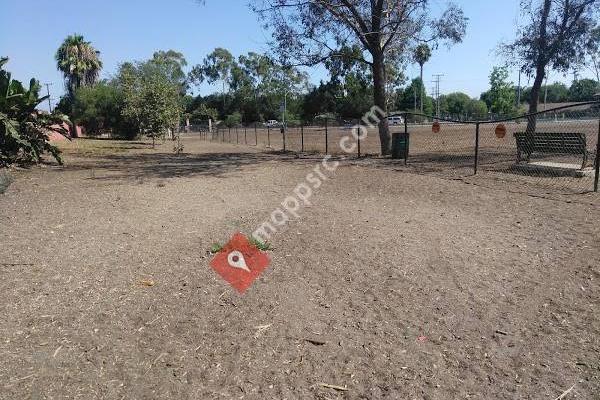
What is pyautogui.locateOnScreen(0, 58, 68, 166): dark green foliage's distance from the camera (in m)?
12.7

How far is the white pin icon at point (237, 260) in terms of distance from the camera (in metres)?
5.11

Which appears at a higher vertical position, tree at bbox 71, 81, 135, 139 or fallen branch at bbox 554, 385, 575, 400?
tree at bbox 71, 81, 135, 139

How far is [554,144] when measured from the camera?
11.6m

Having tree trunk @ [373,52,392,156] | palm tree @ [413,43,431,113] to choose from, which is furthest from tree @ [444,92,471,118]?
tree trunk @ [373,52,392,156]

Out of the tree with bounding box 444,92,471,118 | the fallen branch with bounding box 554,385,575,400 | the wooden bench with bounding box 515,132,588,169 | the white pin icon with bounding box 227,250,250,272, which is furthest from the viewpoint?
the tree with bounding box 444,92,471,118

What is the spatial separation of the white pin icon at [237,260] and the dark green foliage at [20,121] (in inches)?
376

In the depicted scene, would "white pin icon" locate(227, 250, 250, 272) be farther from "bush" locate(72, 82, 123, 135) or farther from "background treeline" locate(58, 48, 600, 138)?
"bush" locate(72, 82, 123, 135)

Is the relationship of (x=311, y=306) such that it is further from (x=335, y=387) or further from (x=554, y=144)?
(x=554, y=144)

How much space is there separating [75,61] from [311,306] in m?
61.9

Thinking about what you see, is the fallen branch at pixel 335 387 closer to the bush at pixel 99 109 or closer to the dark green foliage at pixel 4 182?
the dark green foliage at pixel 4 182

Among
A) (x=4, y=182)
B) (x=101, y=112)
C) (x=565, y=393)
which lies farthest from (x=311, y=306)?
(x=101, y=112)

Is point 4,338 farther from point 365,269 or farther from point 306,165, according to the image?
point 306,165

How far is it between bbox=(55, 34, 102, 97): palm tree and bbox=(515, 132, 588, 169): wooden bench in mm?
55457

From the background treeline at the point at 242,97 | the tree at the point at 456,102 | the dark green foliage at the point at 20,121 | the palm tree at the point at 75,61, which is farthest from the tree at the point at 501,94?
the dark green foliage at the point at 20,121
